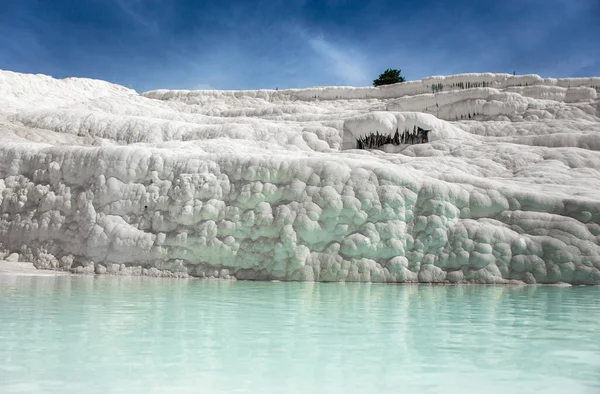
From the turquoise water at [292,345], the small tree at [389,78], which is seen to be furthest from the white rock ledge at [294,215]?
the small tree at [389,78]

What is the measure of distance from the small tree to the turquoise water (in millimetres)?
43873

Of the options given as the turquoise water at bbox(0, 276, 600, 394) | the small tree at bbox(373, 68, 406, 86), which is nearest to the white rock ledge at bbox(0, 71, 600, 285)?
the turquoise water at bbox(0, 276, 600, 394)

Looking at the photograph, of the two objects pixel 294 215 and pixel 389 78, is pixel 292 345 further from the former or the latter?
pixel 389 78

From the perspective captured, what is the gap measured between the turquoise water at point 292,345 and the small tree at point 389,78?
43.9m

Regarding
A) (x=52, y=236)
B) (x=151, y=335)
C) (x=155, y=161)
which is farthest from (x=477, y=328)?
(x=52, y=236)

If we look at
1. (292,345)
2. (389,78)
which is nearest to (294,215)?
(292,345)

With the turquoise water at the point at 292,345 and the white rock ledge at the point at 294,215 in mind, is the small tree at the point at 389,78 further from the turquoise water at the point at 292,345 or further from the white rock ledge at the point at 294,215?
the turquoise water at the point at 292,345

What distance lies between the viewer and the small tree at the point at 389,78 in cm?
5069

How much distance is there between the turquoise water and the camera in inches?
155

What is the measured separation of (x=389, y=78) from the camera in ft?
167

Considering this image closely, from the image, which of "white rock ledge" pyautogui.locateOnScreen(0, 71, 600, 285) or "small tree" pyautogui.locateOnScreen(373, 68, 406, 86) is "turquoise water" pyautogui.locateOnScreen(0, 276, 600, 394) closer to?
"white rock ledge" pyautogui.locateOnScreen(0, 71, 600, 285)

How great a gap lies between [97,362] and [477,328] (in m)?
3.72

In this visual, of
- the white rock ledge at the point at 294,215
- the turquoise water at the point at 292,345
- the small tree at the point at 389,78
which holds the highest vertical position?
the small tree at the point at 389,78

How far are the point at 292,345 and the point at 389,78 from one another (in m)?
47.9
